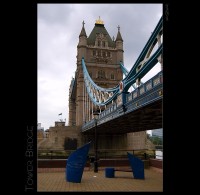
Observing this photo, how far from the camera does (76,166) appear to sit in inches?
454

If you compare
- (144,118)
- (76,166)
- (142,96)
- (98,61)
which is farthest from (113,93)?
(98,61)

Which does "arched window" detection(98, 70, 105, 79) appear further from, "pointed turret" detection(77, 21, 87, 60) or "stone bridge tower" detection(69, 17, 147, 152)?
"pointed turret" detection(77, 21, 87, 60)

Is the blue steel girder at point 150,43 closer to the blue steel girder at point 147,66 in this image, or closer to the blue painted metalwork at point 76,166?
Answer: the blue steel girder at point 147,66

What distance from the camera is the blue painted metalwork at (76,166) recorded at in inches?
448

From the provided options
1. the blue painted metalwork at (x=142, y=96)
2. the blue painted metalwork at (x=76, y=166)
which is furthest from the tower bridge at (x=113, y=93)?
Result: the blue painted metalwork at (x=76, y=166)

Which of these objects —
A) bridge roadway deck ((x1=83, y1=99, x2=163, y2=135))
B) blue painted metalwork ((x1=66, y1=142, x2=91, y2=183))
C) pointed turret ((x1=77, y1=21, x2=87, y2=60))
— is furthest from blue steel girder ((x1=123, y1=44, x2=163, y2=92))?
pointed turret ((x1=77, y1=21, x2=87, y2=60))

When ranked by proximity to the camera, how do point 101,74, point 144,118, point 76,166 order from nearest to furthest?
point 76,166
point 144,118
point 101,74

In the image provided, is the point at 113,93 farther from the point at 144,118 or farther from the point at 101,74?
the point at 101,74

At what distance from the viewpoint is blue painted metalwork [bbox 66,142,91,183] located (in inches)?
448
